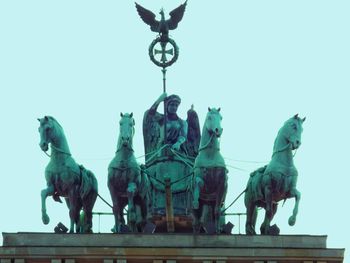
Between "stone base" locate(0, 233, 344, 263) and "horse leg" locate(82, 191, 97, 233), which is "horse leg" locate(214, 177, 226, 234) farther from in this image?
"horse leg" locate(82, 191, 97, 233)

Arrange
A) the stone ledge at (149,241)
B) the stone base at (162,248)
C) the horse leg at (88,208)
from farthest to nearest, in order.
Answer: the horse leg at (88,208) < the stone ledge at (149,241) < the stone base at (162,248)

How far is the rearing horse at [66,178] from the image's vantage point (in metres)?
64.8

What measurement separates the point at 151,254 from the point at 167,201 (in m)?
4.00

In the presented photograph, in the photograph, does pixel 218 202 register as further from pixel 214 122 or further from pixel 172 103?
pixel 172 103

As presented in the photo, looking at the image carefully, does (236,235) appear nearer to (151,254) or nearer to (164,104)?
(151,254)

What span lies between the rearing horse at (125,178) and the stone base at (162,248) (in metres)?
1.54

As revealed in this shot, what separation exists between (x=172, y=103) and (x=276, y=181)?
6.13m

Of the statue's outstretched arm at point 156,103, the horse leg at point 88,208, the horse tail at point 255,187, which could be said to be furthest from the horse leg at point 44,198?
the statue's outstretched arm at point 156,103

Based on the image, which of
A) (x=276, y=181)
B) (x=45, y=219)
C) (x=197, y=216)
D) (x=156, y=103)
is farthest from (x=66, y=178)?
(x=156, y=103)

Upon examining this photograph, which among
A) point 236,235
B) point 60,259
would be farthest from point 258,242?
point 60,259

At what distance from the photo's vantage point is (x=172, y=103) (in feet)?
229

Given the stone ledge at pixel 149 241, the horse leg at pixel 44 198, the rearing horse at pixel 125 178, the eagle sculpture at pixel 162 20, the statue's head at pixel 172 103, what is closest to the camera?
the stone ledge at pixel 149 241

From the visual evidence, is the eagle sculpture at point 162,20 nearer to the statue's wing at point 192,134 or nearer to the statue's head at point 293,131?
the statue's wing at point 192,134

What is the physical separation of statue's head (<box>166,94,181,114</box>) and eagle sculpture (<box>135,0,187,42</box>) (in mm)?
1829
